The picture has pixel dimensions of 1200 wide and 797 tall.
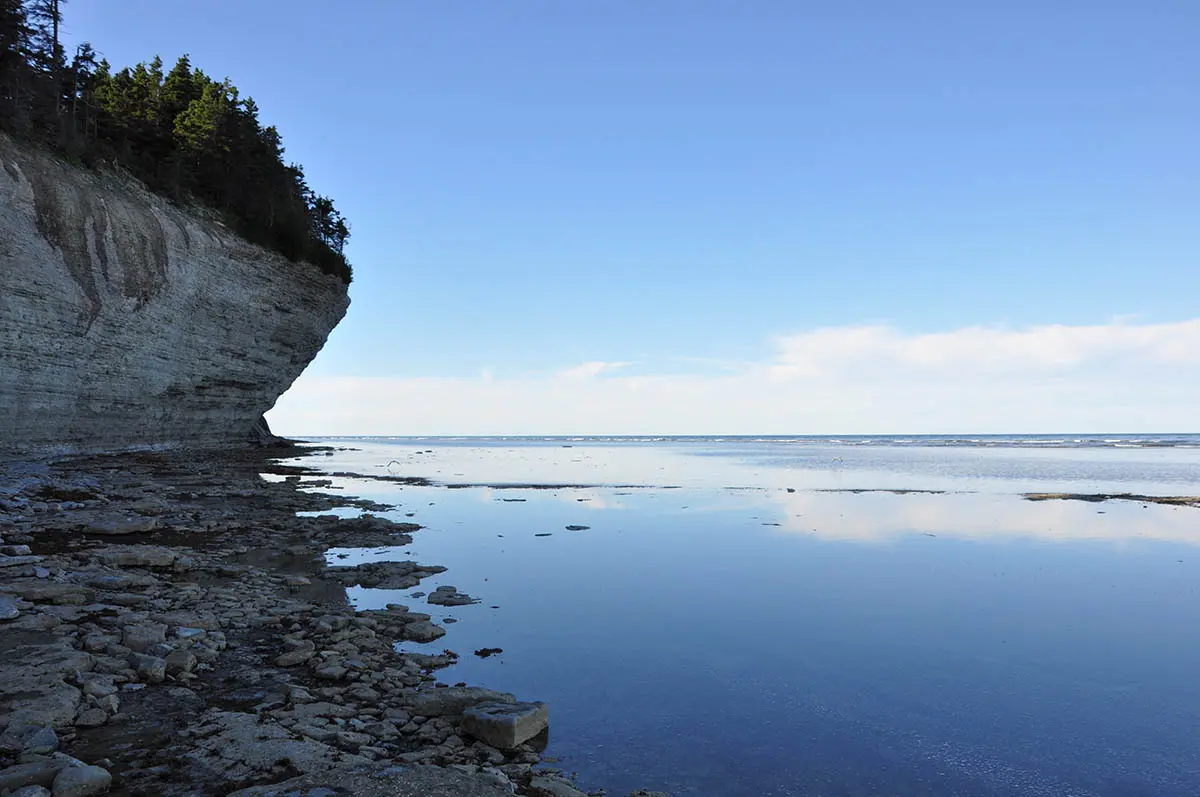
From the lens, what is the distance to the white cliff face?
28.6m

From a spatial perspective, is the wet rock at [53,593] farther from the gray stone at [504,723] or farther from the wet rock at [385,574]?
the gray stone at [504,723]

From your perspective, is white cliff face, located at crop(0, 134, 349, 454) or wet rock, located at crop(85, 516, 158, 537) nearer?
wet rock, located at crop(85, 516, 158, 537)

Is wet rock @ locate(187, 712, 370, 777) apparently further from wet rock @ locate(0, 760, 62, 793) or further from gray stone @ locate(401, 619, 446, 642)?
gray stone @ locate(401, 619, 446, 642)

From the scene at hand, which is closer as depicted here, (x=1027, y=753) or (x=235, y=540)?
(x=1027, y=753)

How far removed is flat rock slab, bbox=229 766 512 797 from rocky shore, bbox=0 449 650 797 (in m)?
0.02

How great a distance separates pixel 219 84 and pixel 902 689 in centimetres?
5840

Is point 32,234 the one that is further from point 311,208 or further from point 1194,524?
point 1194,524

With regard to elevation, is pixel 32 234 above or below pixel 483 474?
above

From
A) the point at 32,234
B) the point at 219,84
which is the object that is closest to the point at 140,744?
the point at 32,234

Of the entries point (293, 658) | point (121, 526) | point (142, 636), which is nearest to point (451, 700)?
point (293, 658)

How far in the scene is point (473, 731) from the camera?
20.3 feet

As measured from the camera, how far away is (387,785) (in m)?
4.69

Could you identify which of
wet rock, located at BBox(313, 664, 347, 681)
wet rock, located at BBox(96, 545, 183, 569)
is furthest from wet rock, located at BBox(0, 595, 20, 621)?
wet rock, located at BBox(313, 664, 347, 681)

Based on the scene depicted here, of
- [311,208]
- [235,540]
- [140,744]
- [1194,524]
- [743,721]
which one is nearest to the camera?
[140,744]
